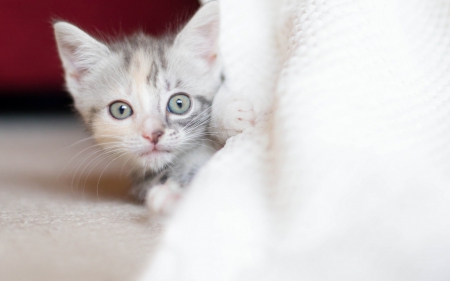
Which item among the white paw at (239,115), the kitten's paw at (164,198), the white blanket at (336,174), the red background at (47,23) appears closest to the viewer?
the white blanket at (336,174)

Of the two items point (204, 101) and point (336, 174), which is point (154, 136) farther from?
point (336, 174)

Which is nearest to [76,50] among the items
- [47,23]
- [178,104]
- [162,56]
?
[162,56]

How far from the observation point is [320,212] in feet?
2.11

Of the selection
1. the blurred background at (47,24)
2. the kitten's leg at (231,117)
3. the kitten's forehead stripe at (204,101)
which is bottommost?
the kitten's leg at (231,117)

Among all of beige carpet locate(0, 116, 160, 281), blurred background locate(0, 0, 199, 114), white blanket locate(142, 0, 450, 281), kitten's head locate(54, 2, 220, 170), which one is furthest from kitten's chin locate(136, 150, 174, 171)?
blurred background locate(0, 0, 199, 114)

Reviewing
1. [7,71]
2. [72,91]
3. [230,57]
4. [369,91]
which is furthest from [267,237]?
[7,71]

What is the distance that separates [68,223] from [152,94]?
1.28 feet

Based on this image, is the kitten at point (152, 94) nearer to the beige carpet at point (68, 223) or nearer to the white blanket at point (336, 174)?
the beige carpet at point (68, 223)

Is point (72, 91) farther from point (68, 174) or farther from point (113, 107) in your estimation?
point (68, 174)

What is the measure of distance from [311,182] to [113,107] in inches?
26.0

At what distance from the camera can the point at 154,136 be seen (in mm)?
1012

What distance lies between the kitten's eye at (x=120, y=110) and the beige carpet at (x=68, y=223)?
0.24m

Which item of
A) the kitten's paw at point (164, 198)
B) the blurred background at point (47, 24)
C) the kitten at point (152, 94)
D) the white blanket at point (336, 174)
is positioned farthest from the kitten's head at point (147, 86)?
the blurred background at point (47, 24)

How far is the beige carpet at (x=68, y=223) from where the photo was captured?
0.64 m
